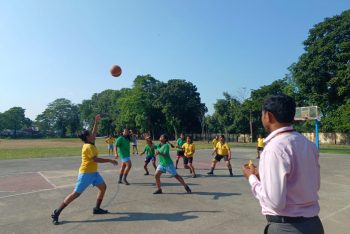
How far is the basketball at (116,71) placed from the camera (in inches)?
482

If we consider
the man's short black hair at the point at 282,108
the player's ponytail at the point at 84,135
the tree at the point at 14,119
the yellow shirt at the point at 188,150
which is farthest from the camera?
the tree at the point at 14,119

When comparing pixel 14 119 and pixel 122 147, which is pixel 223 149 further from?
pixel 14 119

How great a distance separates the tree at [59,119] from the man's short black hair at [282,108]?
417 feet

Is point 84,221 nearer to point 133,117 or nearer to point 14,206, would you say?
point 14,206

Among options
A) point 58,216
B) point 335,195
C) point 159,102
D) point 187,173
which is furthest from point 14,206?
point 159,102

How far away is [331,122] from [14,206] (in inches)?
1899

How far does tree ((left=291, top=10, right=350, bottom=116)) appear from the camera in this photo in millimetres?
36594

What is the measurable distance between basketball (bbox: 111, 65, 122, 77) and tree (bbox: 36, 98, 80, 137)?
117 m

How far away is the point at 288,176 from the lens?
233 centimetres

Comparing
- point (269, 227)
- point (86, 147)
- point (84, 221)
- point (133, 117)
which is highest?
point (133, 117)

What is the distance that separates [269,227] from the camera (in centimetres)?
252

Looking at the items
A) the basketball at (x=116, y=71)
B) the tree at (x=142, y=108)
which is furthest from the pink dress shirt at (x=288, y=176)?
the tree at (x=142, y=108)

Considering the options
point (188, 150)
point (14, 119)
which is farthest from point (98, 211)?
point (14, 119)

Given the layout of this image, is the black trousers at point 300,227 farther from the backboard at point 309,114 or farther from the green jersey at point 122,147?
the backboard at point 309,114
